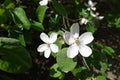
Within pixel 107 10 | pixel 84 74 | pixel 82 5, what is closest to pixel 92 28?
pixel 82 5

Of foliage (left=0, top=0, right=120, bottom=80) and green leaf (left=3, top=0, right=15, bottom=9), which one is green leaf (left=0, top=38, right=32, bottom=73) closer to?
foliage (left=0, top=0, right=120, bottom=80)

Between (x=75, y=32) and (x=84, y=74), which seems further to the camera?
(x=84, y=74)

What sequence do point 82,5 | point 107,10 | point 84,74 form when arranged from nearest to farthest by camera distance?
point 84,74 → point 82,5 → point 107,10

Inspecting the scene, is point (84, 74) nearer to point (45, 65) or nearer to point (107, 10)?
point (45, 65)

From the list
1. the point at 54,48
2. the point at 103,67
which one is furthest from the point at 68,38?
the point at 103,67

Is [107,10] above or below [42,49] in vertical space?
below

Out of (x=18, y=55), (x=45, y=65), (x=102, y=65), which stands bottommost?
(x=45, y=65)
